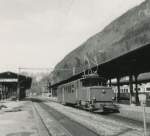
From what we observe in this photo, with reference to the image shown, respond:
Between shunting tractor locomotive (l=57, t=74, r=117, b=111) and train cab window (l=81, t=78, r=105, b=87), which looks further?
train cab window (l=81, t=78, r=105, b=87)

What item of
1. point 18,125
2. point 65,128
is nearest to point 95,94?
point 18,125

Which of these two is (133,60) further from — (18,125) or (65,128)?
(65,128)

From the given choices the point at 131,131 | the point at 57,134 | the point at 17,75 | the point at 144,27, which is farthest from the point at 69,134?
the point at 144,27

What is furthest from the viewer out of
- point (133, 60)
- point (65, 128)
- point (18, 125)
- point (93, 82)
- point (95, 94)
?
point (133, 60)

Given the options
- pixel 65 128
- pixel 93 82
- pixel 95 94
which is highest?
pixel 93 82

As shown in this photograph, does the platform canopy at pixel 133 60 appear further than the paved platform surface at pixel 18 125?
Yes

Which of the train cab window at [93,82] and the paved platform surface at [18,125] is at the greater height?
the train cab window at [93,82]

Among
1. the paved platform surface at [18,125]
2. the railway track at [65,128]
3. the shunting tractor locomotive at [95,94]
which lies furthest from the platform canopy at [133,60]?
the paved platform surface at [18,125]

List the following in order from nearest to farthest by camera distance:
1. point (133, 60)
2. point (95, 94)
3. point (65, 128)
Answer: point (65, 128)
point (95, 94)
point (133, 60)

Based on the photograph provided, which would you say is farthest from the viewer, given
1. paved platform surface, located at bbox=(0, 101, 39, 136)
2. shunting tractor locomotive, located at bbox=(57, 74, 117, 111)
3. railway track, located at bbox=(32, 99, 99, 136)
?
shunting tractor locomotive, located at bbox=(57, 74, 117, 111)

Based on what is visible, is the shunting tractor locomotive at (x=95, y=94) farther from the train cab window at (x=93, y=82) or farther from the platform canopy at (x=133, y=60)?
the platform canopy at (x=133, y=60)

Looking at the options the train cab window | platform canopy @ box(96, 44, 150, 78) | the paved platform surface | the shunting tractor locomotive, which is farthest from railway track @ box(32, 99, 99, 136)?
platform canopy @ box(96, 44, 150, 78)

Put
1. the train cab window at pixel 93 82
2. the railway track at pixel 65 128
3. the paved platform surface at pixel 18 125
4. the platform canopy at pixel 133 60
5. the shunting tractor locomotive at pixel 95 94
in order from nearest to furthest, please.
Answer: the railway track at pixel 65 128 < the paved platform surface at pixel 18 125 < the shunting tractor locomotive at pixel 95 94 < the train cab window at pixel 93 82 < the platform canopy at pixel 133 60

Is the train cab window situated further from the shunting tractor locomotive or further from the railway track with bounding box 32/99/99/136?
the railway track with bounding box 32/99/99/136
